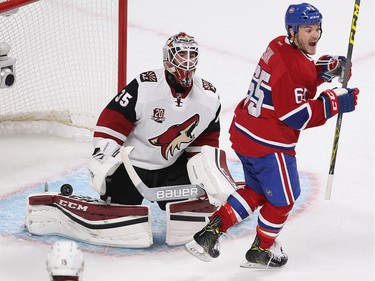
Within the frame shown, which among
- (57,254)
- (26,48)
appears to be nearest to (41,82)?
(26,48)

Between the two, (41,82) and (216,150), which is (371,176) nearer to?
(216,150)

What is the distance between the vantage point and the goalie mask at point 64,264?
254 cm

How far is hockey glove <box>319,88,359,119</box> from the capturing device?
3635mm

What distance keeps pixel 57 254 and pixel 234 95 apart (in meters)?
2.96

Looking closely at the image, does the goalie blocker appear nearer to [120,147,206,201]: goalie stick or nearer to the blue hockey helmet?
[120,147,206,201]: goalie stick

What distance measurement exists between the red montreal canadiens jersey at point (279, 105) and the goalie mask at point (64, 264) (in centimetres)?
Result: 124

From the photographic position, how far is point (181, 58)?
12.7 ft

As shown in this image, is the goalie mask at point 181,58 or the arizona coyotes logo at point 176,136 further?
the arizona coyotes logo at point 176,136

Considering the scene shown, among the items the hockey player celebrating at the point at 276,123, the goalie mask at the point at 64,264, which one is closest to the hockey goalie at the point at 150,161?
the hockey player celebrating at the point at 276,123

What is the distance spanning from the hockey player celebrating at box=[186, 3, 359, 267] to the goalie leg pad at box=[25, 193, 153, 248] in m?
0.24

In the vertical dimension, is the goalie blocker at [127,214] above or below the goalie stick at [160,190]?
below

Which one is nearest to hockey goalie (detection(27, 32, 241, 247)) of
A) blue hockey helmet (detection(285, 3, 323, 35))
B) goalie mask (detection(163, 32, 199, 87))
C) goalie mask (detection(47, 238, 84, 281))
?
goalie mask (detection(163, 32, 199, 87))

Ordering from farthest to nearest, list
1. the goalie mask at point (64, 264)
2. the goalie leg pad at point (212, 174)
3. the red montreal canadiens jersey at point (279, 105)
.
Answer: the goalie leg pad at point (212, 174)
the red montreal canadiens jersey at point (279, 105)
the goalie mask at point (64, 264)

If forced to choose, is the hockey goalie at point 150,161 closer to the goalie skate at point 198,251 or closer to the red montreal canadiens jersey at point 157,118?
the red montreal canadiens jersey at point 157,118
